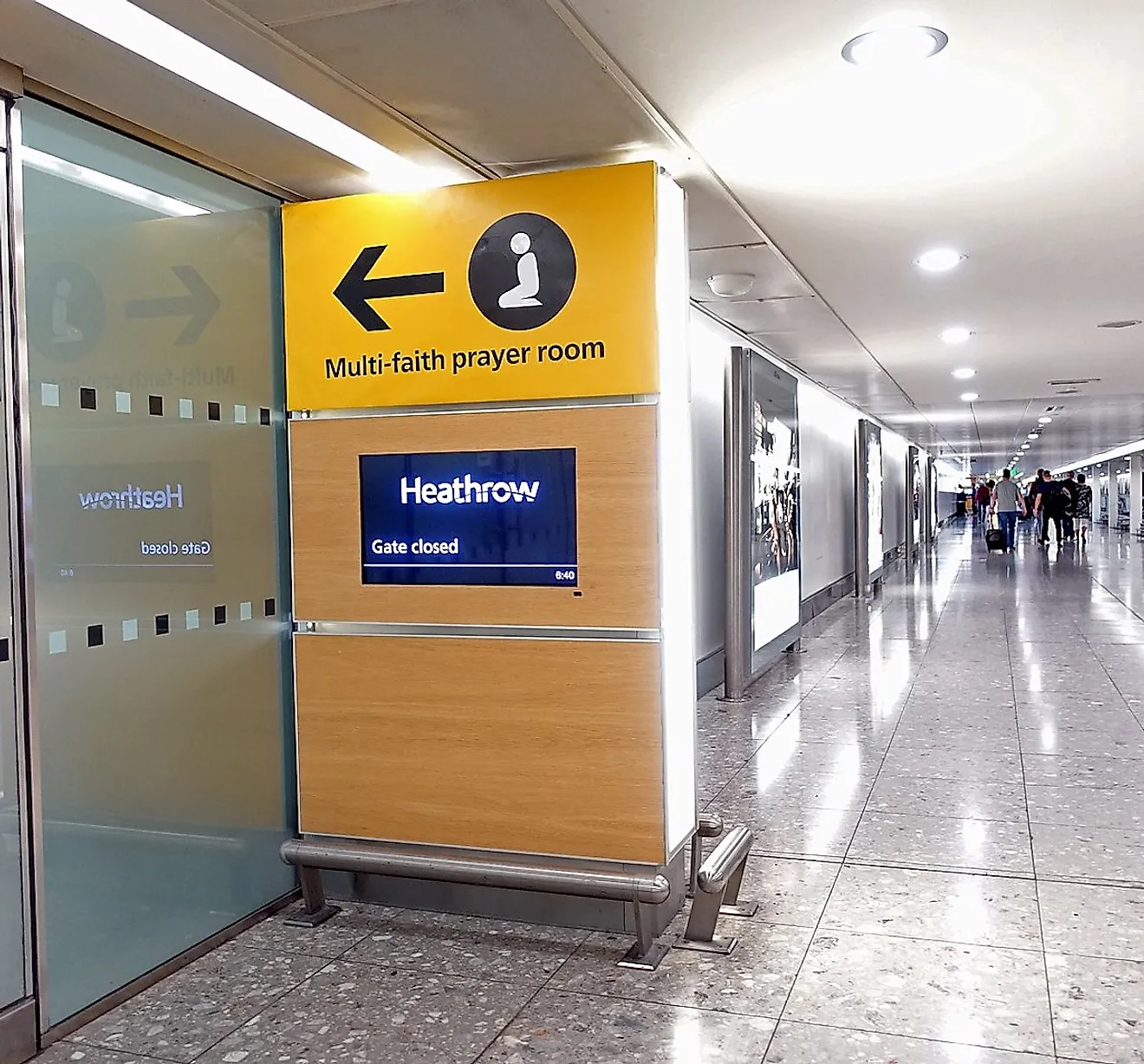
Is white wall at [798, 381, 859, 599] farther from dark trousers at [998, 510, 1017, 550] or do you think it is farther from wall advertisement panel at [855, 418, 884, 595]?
dark trousers at [998, 510, 1017, 550]

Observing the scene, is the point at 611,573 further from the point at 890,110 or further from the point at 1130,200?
the point at 1130,200

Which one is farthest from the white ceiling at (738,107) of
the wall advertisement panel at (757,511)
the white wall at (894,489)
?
the white wall at (894,489)

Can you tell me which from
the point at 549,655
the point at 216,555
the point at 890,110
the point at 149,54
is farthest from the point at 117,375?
the point at 890,110

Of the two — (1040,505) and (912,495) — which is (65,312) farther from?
(1040,505)

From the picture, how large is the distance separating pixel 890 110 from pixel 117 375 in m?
2.57

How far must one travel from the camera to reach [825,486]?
14.7 m

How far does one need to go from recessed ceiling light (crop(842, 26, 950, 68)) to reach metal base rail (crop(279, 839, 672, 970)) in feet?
8.38

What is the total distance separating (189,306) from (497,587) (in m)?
1.44

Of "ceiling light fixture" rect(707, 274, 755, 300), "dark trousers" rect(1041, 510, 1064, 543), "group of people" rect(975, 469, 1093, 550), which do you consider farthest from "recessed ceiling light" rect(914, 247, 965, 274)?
"dark trousers" rect(1041, 510, 1064, 543)

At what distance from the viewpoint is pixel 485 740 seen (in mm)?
3979

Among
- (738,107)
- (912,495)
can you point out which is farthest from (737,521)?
(912,495)

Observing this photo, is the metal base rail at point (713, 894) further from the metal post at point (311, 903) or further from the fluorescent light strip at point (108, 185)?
the fluorescent light strip at point (108, 185)

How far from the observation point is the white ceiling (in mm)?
2764

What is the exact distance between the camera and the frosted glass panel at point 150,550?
10.6 ft
